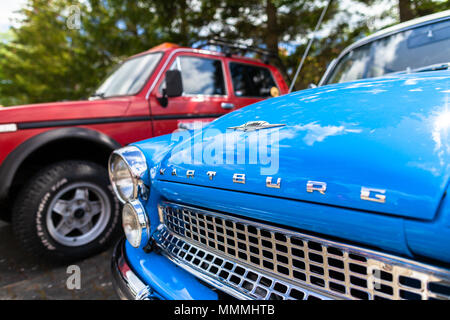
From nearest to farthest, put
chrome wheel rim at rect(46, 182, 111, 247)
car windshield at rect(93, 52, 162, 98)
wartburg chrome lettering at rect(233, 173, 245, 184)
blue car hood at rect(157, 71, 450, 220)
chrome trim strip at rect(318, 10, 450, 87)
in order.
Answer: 1. blue car hood at rect(157, 71, 450, 220)
2. wartburg chrome lettering at rect(233, 173, 245, 184)
3. chrome trim strip at rect(318, 10, 450, 87)
4. chrome wheel rim at rect(46, 182, 111, 247)
5. car windshield at rect(93, 52, 162, 98)

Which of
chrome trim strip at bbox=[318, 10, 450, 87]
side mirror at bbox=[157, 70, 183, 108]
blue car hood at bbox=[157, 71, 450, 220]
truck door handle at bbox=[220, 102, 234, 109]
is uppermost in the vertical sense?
chrome trim strip at bbox=[318, 10, 450, 87]

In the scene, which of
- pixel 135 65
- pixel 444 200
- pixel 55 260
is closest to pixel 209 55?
pixel 135 65

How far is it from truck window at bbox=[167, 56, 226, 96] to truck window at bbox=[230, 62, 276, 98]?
9.7 inches

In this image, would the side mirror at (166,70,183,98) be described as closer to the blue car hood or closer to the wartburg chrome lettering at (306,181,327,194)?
the blue car hood

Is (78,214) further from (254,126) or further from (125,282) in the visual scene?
(254,126)

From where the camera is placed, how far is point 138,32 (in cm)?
869

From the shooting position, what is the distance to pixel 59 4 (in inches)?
398

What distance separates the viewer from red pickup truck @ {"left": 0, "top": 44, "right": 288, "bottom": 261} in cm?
245

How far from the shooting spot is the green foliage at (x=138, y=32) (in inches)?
301

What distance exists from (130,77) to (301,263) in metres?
3.11

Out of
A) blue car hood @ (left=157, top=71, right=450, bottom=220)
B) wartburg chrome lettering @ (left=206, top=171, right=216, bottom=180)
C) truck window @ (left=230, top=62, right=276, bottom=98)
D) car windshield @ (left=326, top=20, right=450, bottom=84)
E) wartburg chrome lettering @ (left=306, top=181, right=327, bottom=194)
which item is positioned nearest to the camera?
blue car hood @ (left=157, top=71, right=450, bottom=220)

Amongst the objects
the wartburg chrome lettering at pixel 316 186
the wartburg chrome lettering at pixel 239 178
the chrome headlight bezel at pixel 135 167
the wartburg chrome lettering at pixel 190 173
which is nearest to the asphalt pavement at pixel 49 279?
the chrome headlight bezel at pixel 135 167

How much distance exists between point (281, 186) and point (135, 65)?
126 inches

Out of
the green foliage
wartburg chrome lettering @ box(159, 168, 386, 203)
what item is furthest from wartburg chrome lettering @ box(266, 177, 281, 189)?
the green foliage
